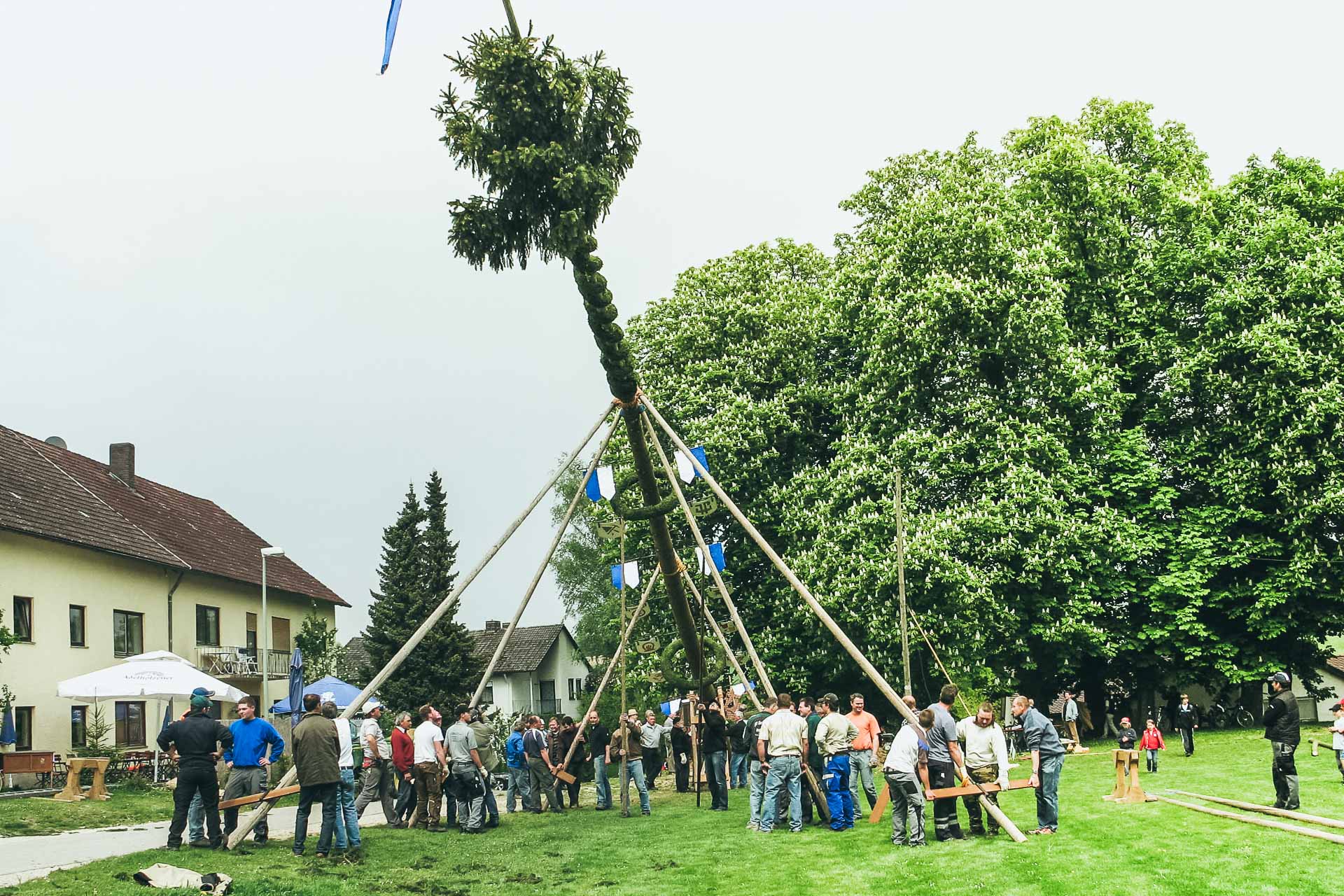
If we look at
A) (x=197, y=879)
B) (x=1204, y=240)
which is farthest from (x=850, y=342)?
(x=197, y=879)

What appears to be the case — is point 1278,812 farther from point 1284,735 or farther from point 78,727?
point 78,727

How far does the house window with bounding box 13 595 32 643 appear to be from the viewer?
104ft

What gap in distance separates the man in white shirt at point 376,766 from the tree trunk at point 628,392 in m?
5.08

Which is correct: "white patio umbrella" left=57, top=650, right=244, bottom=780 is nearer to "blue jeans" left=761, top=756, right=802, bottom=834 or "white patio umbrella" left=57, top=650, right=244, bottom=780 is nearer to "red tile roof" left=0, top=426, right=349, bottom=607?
"red tile roof" left=0, top=426, right=349, bottom=607

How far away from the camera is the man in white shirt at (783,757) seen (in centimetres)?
1675

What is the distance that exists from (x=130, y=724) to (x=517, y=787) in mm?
19102

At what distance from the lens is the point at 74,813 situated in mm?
20859

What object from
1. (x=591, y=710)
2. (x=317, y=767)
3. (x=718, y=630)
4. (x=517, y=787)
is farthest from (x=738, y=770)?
(x=317, y=767)

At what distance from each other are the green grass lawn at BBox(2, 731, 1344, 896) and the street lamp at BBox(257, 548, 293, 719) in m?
14.5

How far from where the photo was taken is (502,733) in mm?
49469

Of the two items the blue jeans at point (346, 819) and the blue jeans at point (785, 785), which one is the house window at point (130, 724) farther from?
the blue jeans at point (785, 785)

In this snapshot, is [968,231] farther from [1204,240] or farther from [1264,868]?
[1264,868]

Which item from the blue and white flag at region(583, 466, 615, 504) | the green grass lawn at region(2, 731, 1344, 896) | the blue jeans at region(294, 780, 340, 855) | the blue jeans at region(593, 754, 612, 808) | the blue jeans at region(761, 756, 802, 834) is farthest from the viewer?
the blue jeans at region(593, 754, 612, 808)

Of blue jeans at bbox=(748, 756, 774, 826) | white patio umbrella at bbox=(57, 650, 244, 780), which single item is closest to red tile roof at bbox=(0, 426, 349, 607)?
white patio umbrella at bbox=(57, 650, 244, 780)
